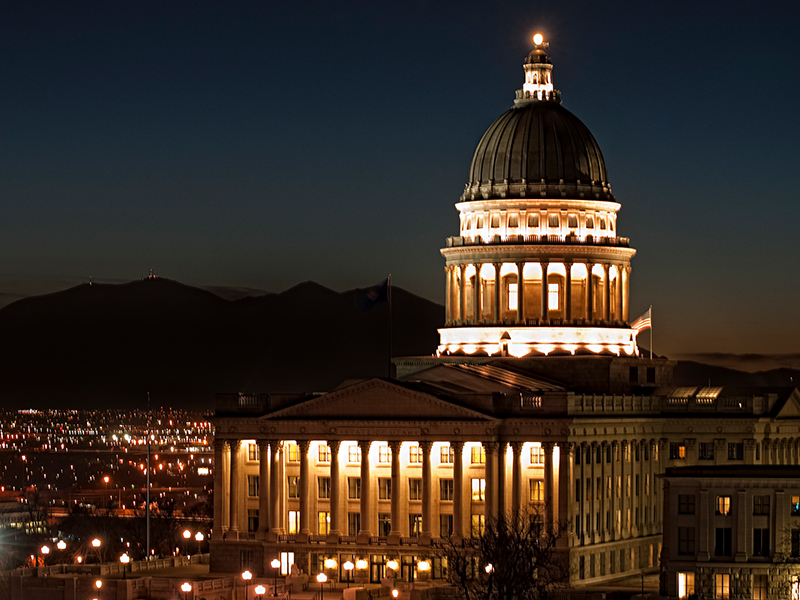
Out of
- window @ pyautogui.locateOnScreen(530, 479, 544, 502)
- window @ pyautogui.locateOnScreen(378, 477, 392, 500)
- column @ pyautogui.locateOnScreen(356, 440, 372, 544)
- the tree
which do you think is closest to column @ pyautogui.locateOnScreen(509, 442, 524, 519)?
the tree

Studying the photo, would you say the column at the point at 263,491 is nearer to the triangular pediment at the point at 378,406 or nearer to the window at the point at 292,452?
the window at the point at 292,452

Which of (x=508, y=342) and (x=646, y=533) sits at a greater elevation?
(x=508, y=342)

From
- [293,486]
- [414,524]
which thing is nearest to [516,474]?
[414,524]

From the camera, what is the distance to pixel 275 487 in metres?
178

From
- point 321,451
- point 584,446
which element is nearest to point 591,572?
point 584,446

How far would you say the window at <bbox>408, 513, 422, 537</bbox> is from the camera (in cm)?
17462

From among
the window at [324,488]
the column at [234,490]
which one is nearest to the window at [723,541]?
the window at [324,488]

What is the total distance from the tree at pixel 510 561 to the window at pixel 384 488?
7968 mm

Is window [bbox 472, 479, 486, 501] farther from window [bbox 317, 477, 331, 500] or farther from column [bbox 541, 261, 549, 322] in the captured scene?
column [bbox 541, 261, 549, 322]

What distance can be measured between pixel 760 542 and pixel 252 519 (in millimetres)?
40586

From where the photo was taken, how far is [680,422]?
631 ft

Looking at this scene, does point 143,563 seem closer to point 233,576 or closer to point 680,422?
point 233,576

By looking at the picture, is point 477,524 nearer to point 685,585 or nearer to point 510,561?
point 685,585

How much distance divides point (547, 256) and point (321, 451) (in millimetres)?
30417
